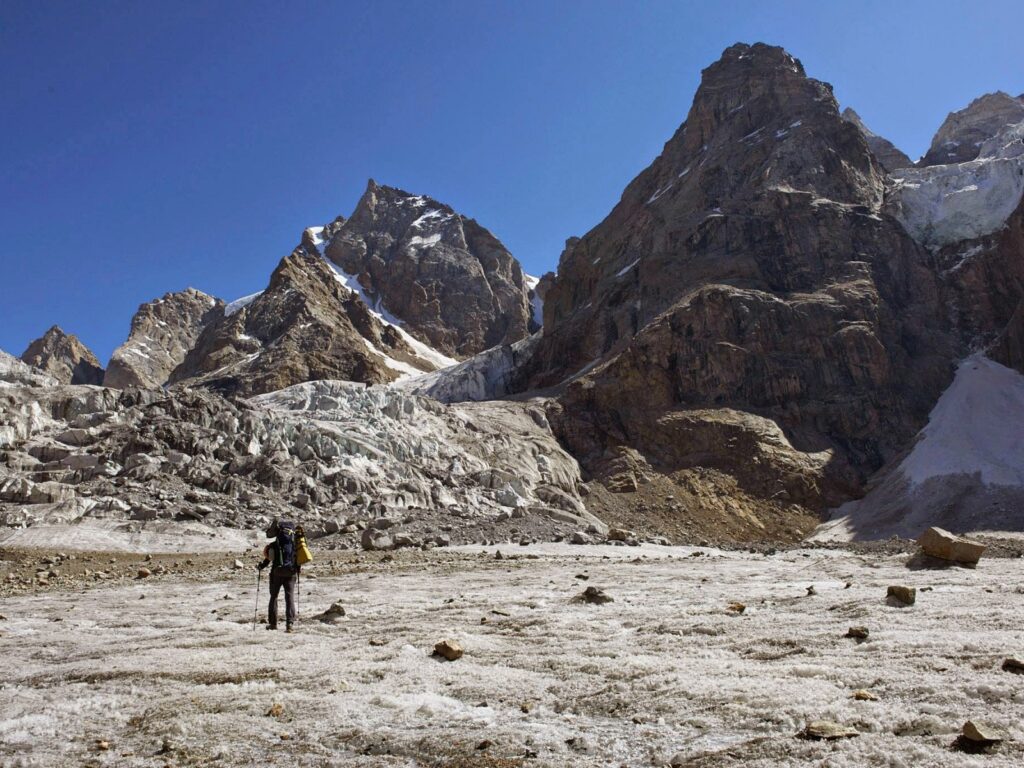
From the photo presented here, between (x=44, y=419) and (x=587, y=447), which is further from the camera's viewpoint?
(x=587, y=447)

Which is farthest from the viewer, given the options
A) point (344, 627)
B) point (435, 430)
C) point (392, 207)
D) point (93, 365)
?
point (392, 207)

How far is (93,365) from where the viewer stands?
17750 centimetres

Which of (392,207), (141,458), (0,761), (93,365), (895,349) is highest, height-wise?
(392,207)

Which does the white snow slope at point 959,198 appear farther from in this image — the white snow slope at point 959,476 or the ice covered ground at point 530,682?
the ice covered ground at point 530,682

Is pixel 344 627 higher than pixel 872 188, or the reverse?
pixel 872 188

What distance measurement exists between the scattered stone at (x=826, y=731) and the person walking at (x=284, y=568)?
8357 millimetres

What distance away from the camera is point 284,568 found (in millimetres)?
12953

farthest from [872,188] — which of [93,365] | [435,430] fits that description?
[93,365]

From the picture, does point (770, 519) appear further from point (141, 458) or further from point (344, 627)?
point (344, 627)

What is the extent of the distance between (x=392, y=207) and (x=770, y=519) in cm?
16077

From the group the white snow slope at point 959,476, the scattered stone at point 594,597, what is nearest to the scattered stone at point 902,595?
the scattered stone at point 594,597

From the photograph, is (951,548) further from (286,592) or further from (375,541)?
(375,541)

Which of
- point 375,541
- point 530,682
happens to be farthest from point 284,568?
point 375,541

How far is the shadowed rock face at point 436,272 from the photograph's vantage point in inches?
6658
